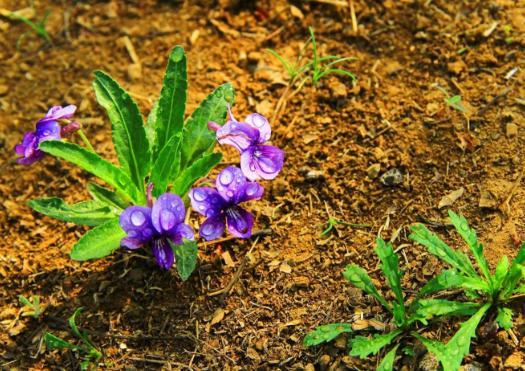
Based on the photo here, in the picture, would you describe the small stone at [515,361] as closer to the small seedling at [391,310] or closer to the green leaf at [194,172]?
the small seedling at [391,310]

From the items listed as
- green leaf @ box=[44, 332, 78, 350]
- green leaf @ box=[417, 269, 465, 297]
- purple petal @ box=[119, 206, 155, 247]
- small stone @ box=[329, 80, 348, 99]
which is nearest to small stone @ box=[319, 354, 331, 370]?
green leaf @ box=[417, 269, 465, 297]

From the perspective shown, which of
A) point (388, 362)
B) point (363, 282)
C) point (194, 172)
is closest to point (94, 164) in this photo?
point (194, 172)

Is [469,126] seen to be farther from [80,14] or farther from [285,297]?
[80,14]

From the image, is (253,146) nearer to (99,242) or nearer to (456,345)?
(99,242)

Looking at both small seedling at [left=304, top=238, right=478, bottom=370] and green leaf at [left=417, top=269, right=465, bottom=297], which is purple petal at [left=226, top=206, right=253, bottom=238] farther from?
green leaf at [left=417, top=269, right=465, bottom=297]

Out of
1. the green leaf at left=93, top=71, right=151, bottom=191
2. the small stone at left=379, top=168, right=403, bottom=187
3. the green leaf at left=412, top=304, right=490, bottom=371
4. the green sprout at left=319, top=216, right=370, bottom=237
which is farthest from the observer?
the small stone at left=379, top=168, right=403, bottom=187

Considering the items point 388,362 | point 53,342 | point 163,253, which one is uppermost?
point 163,253

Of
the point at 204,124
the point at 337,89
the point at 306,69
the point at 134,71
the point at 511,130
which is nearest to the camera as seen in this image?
the point at 204,124
